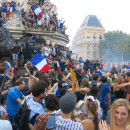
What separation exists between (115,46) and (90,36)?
13890mm

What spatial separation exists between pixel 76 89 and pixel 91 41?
245ft

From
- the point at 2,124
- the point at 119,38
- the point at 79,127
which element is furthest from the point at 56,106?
the point at 119,38

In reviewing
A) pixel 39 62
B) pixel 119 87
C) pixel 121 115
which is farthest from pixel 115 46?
pixel 121 115

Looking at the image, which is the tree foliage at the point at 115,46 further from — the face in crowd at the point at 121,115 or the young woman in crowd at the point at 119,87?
the face in crowd at the point at 121,115

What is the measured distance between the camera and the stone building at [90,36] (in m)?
75.8

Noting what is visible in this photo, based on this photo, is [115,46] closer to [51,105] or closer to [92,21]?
[92,21]

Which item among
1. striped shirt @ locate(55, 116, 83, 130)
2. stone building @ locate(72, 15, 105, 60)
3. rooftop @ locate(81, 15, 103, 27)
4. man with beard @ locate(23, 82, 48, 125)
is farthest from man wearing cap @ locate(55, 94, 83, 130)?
rooftop @ locate(81, 15, 103, 27)

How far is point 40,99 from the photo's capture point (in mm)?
3223

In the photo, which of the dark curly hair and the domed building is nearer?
the dark curly hair

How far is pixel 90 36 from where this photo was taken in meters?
77.8

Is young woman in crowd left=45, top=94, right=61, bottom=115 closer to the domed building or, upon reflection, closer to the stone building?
the domed building

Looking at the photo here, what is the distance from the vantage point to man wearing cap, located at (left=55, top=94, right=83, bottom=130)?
2.50 m

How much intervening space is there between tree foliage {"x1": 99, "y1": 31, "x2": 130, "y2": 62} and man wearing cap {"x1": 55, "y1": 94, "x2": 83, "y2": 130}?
64273 mm

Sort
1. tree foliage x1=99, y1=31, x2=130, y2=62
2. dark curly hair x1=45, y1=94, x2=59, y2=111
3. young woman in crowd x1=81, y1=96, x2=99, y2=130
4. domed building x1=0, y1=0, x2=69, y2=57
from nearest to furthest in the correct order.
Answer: young woman in crowd x1=81, y1=96, x2=99, y2=130 → dark curly hair x1=45, y1=94, x2=59, y2=111 → domed building x1=0, y1=0, x2=69, y2=57 → tree foliage x1=99, y1=31, x2=130, y2=62
